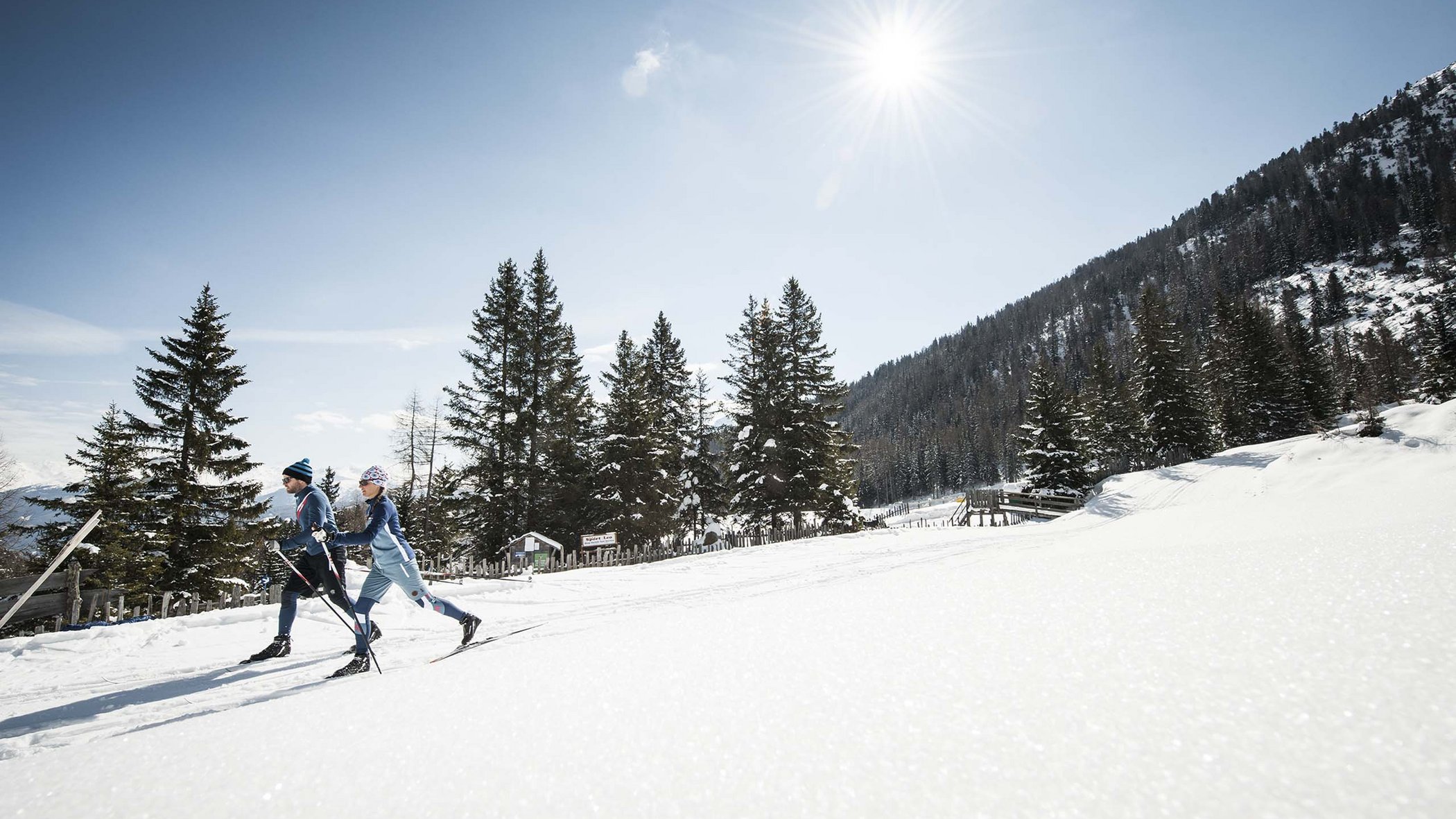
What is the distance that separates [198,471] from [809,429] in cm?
2377

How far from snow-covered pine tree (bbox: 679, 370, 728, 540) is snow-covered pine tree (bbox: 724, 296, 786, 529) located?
2.04 meters

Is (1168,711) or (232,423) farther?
(232,423)

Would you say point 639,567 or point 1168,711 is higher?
point 1168,711

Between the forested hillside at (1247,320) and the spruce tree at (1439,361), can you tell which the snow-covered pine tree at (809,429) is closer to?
the forested hillside at (1247,320)

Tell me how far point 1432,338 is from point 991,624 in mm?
60095

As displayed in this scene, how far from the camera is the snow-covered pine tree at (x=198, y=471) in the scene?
1717 cm

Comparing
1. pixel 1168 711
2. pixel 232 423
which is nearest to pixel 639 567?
pixel 1168 711

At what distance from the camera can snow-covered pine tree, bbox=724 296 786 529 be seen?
1034 inches

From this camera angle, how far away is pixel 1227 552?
3.88 m

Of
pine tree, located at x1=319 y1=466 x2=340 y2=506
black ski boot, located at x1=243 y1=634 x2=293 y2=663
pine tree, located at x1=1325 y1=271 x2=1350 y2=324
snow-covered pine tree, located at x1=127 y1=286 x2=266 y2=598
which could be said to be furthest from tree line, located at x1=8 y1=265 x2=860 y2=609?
pine tree, located at x1=1325 y1=271 x2=1350 y2=324

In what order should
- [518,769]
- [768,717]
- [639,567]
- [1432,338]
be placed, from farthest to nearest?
[1432,338] < [639,567] < [768,717] < [518,769]

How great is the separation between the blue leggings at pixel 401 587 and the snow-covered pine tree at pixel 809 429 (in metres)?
21.4

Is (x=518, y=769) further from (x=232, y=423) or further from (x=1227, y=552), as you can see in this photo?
(x=232, y=423)

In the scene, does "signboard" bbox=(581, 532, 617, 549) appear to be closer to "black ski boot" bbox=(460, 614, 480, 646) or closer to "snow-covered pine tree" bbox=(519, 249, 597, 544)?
"snow-covered pine tree" bbox=(519, 249, 597, 544)
